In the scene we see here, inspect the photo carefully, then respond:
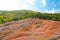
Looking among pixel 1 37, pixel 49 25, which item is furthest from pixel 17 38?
pixel 49 25

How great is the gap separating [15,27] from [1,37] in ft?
7.98

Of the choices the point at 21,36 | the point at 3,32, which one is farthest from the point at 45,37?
the point at 3,32

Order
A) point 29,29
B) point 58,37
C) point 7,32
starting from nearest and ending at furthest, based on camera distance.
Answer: point 58,37 < point 7,32 < point 29,29

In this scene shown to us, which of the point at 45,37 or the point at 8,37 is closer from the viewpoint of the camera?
the point at 45,37

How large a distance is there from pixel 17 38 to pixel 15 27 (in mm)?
3018

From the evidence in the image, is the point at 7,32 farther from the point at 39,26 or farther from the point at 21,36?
the point at 39,26

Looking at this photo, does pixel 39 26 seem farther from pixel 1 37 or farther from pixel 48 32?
pixel 1 37

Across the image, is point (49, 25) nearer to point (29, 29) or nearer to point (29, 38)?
point (29, 29)

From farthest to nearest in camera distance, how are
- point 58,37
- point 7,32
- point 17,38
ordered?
point 7,32
point 17,38
point 58,37

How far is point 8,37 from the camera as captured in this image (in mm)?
13016

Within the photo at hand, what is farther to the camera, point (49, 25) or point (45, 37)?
point (49, 25)

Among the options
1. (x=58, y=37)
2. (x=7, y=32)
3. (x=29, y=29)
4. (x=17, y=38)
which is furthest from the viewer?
(x=29, y=29)

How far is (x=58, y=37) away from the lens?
11773 millimetres

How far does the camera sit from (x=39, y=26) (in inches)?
602
